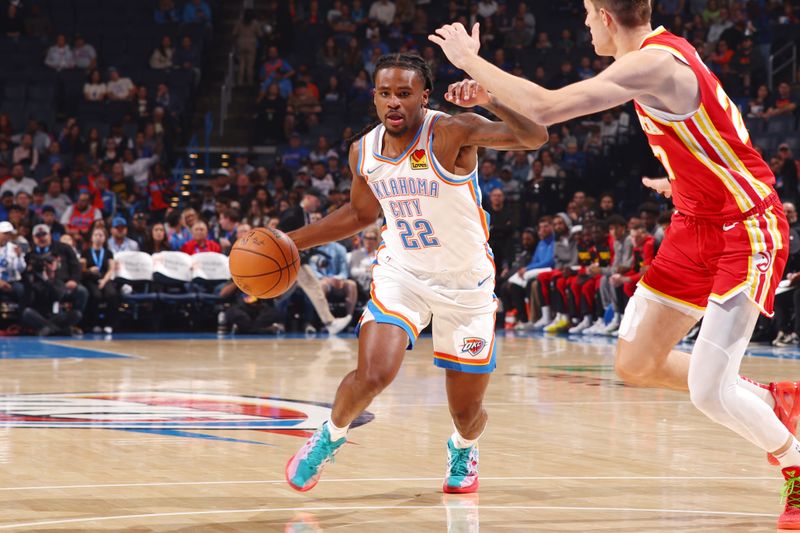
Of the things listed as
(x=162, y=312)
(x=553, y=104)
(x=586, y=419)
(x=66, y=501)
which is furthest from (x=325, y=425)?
(x=162, y=312)

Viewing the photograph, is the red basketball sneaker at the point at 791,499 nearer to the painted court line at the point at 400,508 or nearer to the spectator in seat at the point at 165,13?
the painted court line at the point at 400,508

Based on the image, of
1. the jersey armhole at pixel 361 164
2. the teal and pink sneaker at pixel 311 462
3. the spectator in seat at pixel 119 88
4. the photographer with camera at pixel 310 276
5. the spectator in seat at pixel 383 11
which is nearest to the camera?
the teal and pink sneaker at pixel 311 462

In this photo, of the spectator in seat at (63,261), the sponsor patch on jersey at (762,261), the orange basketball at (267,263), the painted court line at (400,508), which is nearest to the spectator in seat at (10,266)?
the spectator in seat at (63,261)

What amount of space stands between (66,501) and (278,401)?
11.3 feet

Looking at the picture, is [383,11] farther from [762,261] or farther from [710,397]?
[710,397]

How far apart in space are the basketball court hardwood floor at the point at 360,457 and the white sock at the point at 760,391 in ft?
1.34

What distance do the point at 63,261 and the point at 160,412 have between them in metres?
7.83

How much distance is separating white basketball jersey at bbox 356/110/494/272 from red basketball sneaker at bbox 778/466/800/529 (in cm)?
157

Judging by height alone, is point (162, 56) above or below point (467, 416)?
above

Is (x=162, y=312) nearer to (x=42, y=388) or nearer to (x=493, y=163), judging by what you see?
(x=493, y=163)

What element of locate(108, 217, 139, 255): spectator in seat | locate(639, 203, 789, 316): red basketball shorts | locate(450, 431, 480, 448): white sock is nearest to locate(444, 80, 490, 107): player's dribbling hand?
locate(639, 203, 789, 316): red basketball shorts

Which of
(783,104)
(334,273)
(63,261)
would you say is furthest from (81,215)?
(783,104)

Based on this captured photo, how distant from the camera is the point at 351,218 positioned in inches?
212

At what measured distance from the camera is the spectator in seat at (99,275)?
15211 millimetres
